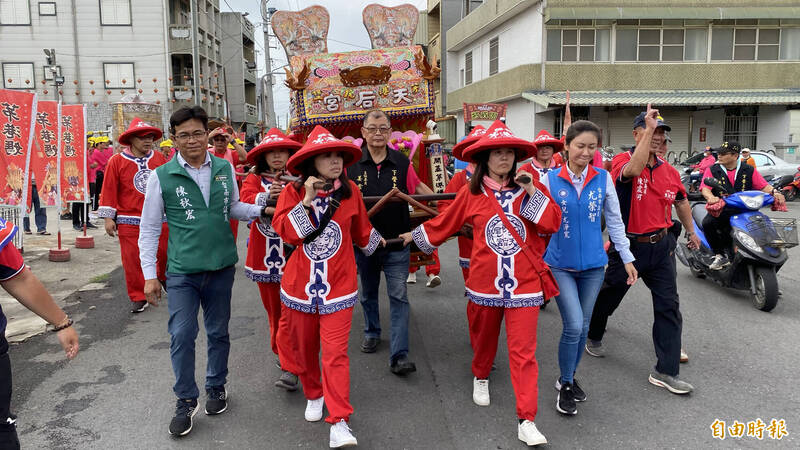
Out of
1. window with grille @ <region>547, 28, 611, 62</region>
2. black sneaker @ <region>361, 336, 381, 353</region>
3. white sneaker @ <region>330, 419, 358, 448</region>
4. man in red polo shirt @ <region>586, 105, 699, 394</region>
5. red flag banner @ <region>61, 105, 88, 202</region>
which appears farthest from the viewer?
window with grille @ <region>547, 28, 611, 62</region>

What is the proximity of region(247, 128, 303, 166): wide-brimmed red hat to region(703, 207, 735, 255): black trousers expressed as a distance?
514cm

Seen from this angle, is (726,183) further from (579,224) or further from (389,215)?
(389,215)

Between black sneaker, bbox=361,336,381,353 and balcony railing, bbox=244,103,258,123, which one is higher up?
balcony railing, bbox=244,103,258,123

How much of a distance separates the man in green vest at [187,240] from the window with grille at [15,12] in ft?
111

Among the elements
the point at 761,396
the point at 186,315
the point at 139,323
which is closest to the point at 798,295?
the point at 761,396

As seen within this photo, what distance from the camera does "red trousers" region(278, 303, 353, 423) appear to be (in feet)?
11.0

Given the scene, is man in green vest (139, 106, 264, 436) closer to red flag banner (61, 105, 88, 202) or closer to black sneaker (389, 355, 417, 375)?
black sneaker (389, 355, 417, 375)

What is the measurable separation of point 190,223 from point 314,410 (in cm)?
150

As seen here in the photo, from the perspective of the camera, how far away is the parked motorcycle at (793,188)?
14047mm

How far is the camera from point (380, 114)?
4.54 metres

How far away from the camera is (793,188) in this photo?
48.6 ft

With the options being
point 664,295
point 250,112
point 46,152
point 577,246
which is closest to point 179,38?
point 250,112

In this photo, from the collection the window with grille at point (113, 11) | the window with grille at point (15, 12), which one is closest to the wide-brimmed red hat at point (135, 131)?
the window with grille at point (113, 11)

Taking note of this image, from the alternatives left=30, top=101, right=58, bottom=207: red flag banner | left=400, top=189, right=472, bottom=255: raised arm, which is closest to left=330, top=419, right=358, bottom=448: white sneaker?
left=400, top=189, right=472, bottom=255: raised arm
